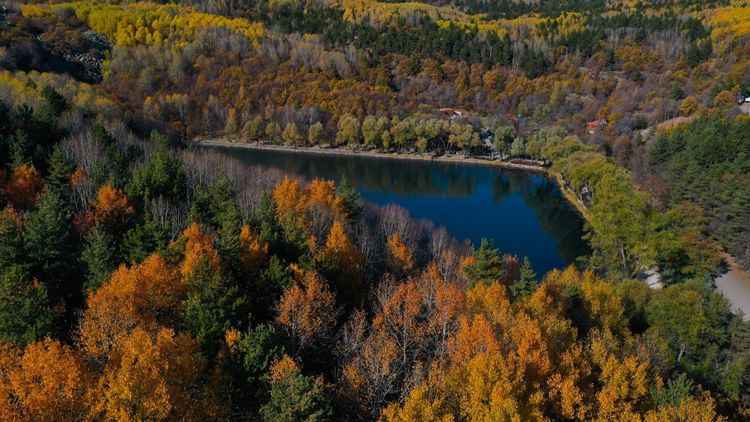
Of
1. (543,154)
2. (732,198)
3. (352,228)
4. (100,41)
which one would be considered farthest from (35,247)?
(100,41)

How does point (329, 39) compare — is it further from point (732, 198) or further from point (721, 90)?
point (732, 198)

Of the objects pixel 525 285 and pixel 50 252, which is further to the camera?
pixel 525 285

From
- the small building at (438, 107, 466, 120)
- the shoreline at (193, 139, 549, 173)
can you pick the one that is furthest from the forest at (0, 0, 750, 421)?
the small building at (438, 107, 466, 120)

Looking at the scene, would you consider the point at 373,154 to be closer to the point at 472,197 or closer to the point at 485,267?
the point at 472,197

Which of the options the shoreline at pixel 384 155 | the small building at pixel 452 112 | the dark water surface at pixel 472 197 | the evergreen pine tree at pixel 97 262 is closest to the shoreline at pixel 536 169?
the shoreline at pixel 384 155

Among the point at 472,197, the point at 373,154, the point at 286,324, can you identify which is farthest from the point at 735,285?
the point at 373,154

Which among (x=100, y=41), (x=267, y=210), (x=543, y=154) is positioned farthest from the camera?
(x=100, y=41)
